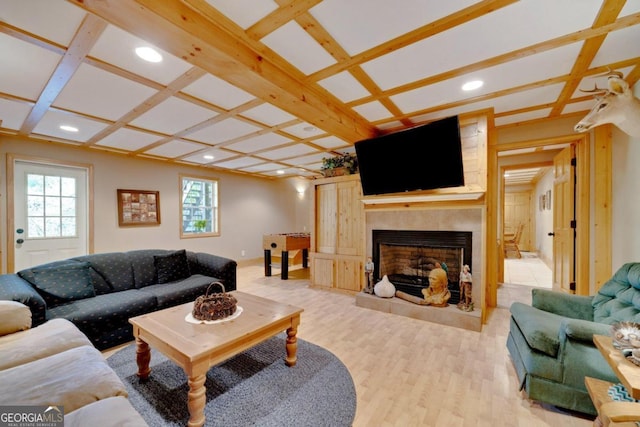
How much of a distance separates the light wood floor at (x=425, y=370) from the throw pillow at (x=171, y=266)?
5.86ft

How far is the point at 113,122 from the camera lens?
10.3 ft

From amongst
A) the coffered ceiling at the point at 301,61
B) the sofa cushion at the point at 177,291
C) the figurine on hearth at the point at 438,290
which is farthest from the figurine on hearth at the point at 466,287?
the sofa cushion at the point at 177,291

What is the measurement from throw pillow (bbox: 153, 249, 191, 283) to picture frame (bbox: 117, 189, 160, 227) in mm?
2042

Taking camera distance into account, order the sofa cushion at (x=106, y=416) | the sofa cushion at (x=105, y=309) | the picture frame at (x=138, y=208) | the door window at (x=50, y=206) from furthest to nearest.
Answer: the picture frame at (x=138, y=208) < the door window at (x=50, y=206) < the sofa cushion at (x=105, y=309) < the sofa cushion at (x=106, y=416)

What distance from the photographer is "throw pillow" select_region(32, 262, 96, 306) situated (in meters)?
2.38

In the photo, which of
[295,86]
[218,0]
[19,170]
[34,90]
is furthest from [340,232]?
[19,170]

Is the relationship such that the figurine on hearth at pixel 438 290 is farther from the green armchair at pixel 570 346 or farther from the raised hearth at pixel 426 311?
the green armchair at pixel 570 346

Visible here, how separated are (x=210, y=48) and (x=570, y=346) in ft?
9.62

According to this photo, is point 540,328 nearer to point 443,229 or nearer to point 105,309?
point 443,229

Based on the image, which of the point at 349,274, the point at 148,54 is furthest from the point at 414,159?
the point at 148,54

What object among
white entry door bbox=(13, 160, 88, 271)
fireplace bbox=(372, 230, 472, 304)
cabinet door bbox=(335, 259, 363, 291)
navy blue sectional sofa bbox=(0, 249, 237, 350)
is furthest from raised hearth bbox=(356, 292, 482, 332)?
white entry door bbox=(13, 160, 88, 271)

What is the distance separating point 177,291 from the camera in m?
2.92

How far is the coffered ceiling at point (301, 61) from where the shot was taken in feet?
4.96

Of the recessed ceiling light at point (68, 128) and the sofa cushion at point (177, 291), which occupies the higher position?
the recessed ceiling light at point (68, 128)
